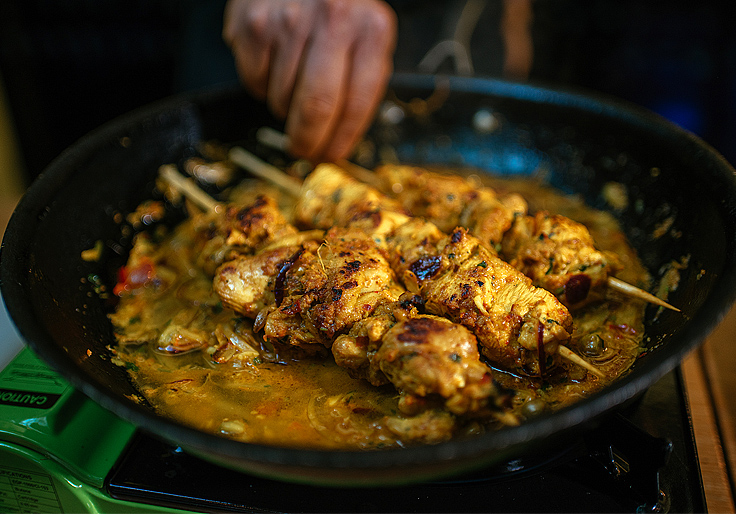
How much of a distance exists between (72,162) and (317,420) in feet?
5.73

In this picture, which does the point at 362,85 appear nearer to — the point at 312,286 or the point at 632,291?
the point at 312,286

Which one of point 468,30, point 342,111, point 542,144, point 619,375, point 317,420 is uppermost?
point 468,30

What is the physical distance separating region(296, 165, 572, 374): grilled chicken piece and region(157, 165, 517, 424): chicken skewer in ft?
0.35

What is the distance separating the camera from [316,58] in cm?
253

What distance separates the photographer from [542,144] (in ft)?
10.5

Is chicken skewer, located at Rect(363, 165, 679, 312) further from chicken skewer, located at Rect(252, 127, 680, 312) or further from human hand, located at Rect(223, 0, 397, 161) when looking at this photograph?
human hand, located at Rect(223, 0, 397, 161)

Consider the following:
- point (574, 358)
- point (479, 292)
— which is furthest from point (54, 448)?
point (574, 358)

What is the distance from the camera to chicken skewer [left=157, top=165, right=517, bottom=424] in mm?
1505

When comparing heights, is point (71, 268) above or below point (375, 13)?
below

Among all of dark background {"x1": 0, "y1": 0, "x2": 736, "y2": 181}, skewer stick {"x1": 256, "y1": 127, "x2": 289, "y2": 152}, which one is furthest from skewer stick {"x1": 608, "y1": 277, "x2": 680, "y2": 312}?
dark background {"x1": 0, "y1": 0, "x2": 736, "y2": 181}

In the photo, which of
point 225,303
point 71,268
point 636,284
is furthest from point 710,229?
point 71,268

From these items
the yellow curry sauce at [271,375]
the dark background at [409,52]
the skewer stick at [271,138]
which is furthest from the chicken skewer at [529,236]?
the dark background at [409,52]

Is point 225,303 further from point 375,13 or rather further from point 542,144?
point 542,144

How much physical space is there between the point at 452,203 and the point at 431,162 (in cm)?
96
